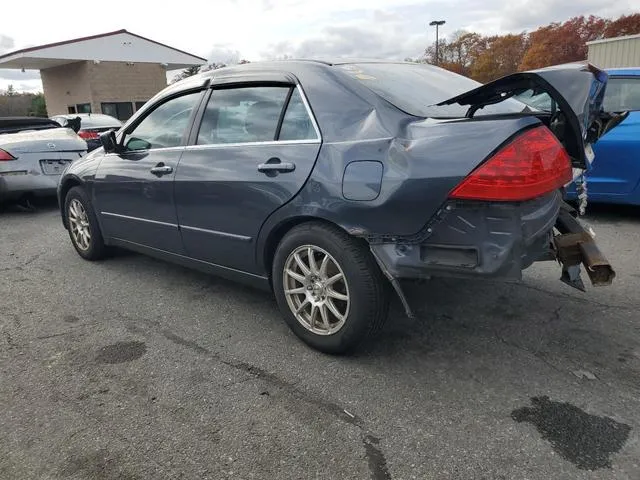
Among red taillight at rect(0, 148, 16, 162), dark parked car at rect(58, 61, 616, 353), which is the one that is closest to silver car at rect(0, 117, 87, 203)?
Answer: red taillight at rect(0, 148, 16, 162)

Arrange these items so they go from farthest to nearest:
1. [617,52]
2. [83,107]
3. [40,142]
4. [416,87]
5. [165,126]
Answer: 1. [83,107]
2. [617,52]
3. [40,142]
4. [165,126]
5. [416,87]

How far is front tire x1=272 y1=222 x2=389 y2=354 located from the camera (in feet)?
9.39

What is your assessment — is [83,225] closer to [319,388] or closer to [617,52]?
[319,388]

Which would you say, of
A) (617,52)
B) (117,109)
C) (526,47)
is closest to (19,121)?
(117,109)

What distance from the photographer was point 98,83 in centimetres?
2709

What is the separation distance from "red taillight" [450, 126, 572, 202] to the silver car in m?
6.82

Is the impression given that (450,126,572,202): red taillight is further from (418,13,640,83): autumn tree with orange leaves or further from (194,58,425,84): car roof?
(418,13,640,83): autumn tree with orange leaves

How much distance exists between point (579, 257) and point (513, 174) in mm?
865

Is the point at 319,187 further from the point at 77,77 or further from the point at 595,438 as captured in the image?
the point at 77,77

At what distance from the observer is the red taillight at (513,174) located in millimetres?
2449

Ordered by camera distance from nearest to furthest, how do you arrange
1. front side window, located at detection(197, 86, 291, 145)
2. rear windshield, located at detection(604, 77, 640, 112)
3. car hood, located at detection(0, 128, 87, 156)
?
front side window, located at detection(197, 86, 291, 145)
rear windshield, located at detection(604, 77, 640, 112)
car hood, located at detection(0, 128, 87, 156)

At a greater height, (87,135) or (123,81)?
(123,81)

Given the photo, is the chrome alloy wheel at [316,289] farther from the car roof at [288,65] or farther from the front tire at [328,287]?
the car roof at [288,65]

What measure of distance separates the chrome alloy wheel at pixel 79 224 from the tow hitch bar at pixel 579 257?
13.4 feet
